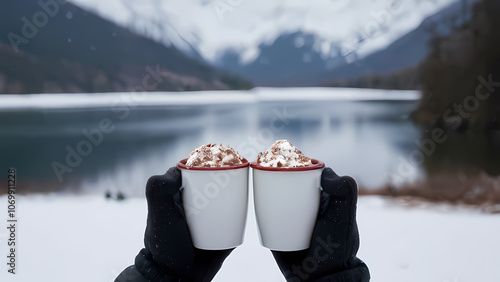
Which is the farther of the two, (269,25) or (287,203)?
(269,25)

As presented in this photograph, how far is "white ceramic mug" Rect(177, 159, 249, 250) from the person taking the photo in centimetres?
102

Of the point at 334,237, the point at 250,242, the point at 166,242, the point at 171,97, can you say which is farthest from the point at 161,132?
the point at 334,237

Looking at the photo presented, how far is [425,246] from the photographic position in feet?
7.47

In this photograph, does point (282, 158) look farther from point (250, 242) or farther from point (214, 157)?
point (250, 242)

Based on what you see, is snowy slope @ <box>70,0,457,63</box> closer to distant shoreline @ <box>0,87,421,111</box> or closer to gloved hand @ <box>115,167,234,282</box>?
distant shoreline @ <box>0,87,421,111</box>

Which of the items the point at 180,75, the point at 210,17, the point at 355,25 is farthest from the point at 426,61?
the point at 180,75

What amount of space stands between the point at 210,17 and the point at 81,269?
1765 mm

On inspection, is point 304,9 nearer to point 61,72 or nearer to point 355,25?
point 355,25

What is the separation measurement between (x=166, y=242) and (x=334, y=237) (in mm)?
410

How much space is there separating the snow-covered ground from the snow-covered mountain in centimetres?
107

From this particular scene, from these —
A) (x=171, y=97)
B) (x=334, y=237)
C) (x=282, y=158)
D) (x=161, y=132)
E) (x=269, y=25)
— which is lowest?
(x=334, y=237)

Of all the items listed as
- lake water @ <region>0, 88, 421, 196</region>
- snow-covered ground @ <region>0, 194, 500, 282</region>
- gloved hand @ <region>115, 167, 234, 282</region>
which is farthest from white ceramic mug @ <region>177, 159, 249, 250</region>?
lake water @ <region>0, 88, 421, 196</region>

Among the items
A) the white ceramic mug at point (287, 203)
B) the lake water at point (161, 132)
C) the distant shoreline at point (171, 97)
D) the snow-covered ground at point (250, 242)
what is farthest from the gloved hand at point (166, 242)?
Result: the distant shoreline at point (171, 97)

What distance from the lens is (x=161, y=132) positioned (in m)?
3.11
